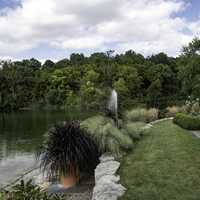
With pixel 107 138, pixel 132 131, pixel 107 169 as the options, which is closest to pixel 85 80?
pixel 132 131

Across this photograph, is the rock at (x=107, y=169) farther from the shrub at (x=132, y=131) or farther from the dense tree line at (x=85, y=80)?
the dense tree line at (x=85, y=80)

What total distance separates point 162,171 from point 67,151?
5.90ft

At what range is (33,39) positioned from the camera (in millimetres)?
24781

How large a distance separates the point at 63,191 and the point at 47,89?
3821 cm

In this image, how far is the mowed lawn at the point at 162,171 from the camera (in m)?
4.27

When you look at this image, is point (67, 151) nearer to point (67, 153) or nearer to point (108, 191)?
point (67, 153)

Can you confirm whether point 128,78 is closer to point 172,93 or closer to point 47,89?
point 172,93

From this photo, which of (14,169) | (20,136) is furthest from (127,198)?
(20,136)

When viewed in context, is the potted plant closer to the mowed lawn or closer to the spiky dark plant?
the spiky dark plant

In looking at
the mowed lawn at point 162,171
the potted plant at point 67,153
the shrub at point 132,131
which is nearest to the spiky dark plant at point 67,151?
the potted plant at point 67,153

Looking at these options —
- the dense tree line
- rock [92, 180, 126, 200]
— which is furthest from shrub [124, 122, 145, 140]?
the dense tree line

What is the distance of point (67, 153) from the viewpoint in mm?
5727

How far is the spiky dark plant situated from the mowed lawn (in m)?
0.77

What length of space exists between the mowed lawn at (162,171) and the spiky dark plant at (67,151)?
0.77 m
